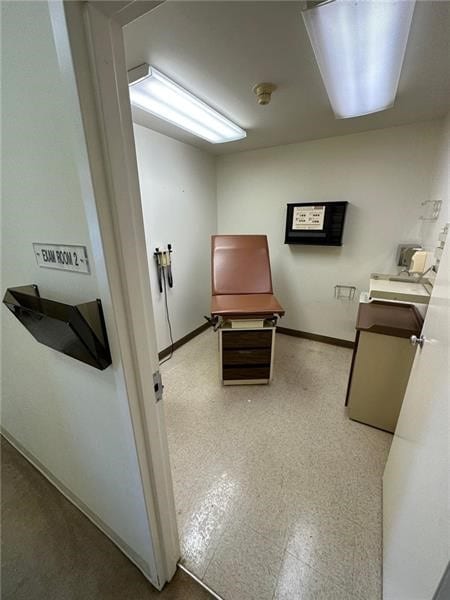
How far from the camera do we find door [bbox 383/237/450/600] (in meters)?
0.57

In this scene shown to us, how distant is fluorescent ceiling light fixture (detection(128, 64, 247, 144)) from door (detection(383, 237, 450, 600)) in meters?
1.71

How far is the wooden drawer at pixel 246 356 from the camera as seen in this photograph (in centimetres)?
210

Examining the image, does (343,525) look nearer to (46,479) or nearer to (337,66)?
(46,479)

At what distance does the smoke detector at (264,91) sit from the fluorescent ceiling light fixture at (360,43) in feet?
1.06

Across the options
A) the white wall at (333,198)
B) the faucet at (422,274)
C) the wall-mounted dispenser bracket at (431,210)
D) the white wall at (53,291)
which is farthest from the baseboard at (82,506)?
the wall-mounted dispenser bracket at (431,210)

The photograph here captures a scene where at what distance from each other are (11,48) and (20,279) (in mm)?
689

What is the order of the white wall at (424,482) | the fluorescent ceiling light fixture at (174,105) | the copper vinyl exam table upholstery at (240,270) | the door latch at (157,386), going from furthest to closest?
the copper vinyl exam table upholstery at (240,270)
the fluorescent ceiling light fixture at (174,105)
the door latch at (157,386)
the white wall at (424,482)

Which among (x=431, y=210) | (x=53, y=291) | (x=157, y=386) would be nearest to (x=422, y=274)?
(x=431, y=210)

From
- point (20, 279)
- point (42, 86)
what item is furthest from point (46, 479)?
point (42, 86)

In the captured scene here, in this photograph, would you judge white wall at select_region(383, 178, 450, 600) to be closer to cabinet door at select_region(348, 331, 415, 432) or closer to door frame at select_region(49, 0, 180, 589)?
cabinet door at select_region(348, 331, 415, 432)

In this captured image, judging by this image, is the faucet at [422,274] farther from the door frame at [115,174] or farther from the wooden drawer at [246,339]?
the door frame at [115,174]

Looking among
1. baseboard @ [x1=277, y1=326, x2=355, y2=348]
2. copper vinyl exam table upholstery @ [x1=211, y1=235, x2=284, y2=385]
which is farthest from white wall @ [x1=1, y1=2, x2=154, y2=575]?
baseboard @ [x1=277, y1=326, x2=355, y2=348]

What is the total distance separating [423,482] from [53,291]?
51.9 inches

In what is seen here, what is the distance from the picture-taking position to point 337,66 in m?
1.20
